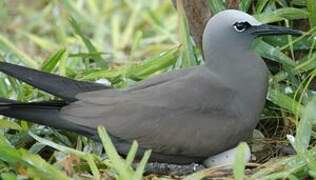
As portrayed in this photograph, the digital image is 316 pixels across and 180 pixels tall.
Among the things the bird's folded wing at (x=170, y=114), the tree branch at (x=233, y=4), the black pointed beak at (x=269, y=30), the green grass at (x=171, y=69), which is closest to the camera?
the green grass at (x=171, y=69)

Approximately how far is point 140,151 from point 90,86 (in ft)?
1.00

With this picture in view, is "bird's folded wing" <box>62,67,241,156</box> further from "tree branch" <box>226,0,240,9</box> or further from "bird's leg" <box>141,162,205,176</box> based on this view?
"tree branch" <box>226,0,240,9</box>

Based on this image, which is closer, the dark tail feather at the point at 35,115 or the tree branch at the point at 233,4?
the dark tail feather at the point at 35,115

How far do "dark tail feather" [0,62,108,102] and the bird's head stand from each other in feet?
1.51

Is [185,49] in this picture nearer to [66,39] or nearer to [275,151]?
[275,151]

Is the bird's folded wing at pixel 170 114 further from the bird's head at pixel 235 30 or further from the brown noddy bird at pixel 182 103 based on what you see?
the bird's head at pixel 235 30

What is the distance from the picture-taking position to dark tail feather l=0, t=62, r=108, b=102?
344 cm

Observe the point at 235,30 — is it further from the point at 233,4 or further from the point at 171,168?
the point at 171,168

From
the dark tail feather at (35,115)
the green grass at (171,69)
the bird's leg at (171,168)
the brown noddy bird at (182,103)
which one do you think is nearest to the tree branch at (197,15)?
the green grass at (171,69)

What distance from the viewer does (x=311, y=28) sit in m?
3.67

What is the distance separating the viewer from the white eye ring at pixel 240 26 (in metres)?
3.47

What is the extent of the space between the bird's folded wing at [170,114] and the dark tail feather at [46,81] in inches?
2.0

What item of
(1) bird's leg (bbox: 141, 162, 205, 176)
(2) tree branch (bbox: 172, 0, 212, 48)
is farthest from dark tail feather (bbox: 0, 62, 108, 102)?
(2) tree branch (bbox: 172, 0, 212, 48)

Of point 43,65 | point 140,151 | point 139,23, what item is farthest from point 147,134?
point 139,23
